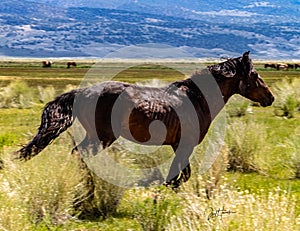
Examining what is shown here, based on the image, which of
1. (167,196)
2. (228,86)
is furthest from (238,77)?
(167,196)

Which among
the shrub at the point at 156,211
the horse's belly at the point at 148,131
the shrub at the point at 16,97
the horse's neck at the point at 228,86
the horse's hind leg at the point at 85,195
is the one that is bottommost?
the shrub at the point at 16,97

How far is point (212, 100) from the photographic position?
8.82 m

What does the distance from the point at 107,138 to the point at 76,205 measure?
1042mm

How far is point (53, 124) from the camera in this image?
8.03m

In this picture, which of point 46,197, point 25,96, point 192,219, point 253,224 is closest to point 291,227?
point 253,224

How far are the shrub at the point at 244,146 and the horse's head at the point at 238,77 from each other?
2.19 meters

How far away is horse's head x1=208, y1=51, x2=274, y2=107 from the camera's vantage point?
350 inches

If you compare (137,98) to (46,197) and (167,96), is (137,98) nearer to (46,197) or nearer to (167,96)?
(167,96)

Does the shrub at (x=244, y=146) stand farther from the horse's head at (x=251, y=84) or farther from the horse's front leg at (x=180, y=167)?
the horse's front leg at (x=180, y=167)

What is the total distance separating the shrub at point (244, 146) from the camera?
37.1 feet

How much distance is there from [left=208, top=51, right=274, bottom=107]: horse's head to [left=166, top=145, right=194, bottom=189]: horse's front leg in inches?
48.5

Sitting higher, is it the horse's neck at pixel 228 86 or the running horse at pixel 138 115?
the horse's neck at pixel 228 86

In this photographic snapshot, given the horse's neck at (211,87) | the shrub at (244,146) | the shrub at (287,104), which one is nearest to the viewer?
the horse's neck at (211,87)

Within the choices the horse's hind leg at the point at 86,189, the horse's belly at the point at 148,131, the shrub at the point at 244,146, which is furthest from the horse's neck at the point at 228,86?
the shrub at the point at 244,146
